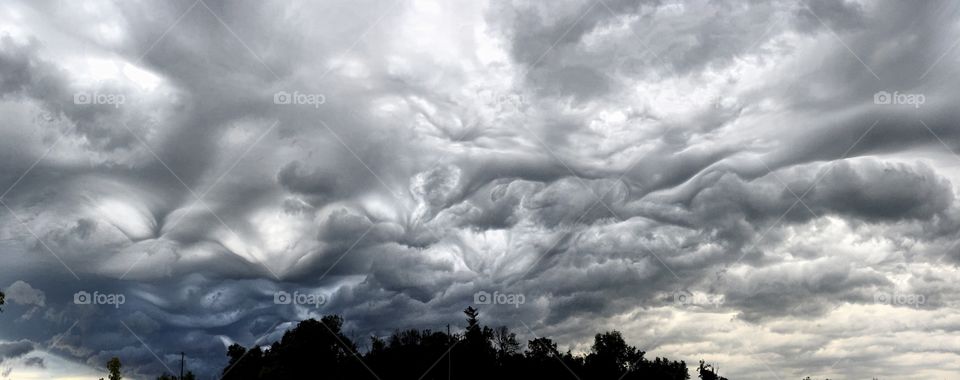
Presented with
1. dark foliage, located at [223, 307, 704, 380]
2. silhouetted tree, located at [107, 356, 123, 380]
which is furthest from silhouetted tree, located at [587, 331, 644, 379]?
silhouetted tree, located at [107, 356, 123, 380]

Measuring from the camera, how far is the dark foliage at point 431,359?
Answer: 130 metres

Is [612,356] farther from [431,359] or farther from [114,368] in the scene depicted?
[114,368]

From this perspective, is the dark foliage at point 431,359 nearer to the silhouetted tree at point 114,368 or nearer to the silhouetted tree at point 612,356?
the silhouetted tree at point 612,356

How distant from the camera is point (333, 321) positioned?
493 feet

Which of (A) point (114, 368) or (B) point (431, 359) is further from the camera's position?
(B) point (431, 359)

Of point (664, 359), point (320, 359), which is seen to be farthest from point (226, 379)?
point (664, 359)

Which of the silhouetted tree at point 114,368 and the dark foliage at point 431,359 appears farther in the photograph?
the dark foliage at point 431,359

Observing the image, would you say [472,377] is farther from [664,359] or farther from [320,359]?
[664,359]

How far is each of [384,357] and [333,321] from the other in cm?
1838

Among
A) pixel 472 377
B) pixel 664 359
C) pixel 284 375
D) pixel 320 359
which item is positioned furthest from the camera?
pixel 664 359

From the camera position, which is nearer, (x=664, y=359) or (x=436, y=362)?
(x=436, y=362)

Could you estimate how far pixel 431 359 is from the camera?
5167 inches

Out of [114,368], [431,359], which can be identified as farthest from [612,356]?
[114,368]

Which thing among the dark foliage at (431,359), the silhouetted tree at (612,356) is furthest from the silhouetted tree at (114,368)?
the silhouetted tree at (612,356)
